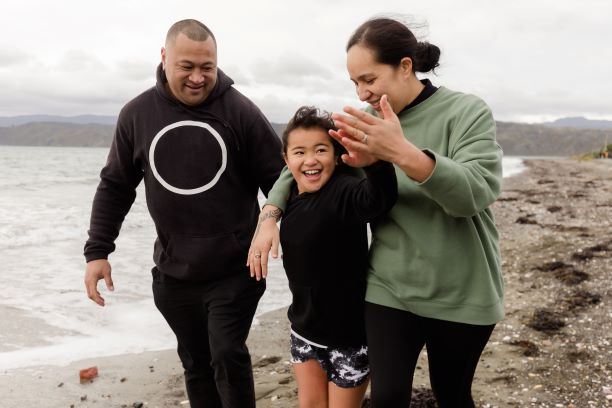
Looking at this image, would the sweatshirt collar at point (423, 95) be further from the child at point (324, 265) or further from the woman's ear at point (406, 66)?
the child at point (324, 265)

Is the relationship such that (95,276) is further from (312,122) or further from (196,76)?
(312,122)

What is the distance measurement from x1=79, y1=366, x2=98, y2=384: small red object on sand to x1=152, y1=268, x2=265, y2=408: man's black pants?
7.23 ft

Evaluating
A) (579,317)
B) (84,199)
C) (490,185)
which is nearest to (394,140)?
(490,185)

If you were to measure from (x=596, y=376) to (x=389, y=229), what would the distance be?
3366 millimetres

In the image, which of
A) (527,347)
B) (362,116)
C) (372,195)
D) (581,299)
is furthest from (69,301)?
(362,116)

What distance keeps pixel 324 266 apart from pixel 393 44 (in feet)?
3.67

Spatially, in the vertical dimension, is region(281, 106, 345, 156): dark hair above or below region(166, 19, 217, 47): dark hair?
below

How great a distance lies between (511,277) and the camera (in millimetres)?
8766

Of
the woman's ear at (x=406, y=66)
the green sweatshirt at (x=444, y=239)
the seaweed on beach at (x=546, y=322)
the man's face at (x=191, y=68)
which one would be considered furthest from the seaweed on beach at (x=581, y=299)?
the man's face at (x=191, y=68)

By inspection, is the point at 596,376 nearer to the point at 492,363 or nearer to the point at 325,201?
the point at 492,363

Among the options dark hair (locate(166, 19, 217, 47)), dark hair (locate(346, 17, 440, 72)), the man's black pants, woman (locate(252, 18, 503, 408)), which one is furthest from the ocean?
dark hair (locate(346, 17, 440, 72))

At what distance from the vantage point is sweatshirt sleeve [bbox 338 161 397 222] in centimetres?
230

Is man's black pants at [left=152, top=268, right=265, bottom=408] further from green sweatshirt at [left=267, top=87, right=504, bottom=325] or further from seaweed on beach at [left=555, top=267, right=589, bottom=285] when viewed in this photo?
seaweed on beach at [left=555, top=267, right=589, bottom=285]

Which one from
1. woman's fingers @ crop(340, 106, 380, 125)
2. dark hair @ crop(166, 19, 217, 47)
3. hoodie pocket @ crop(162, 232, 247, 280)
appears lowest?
hoodie pocket @ crop(162, 232, 247, 280)
